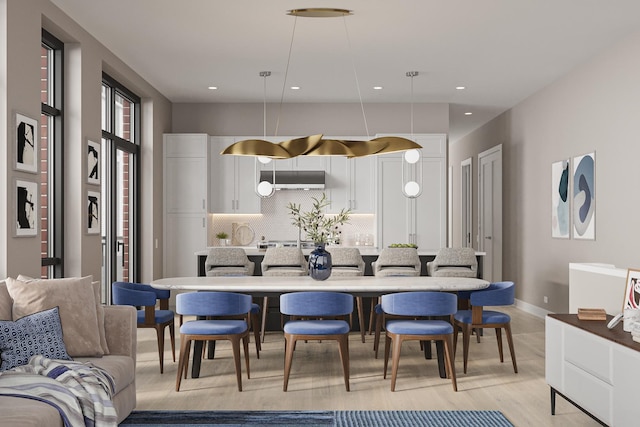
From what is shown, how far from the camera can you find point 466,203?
1286cm

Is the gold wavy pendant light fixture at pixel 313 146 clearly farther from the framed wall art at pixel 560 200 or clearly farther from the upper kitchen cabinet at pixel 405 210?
the upper kitchen cabinet at pixel 405 210

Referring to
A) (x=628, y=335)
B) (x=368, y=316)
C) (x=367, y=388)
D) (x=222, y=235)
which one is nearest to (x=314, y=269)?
(x=367, y=388)

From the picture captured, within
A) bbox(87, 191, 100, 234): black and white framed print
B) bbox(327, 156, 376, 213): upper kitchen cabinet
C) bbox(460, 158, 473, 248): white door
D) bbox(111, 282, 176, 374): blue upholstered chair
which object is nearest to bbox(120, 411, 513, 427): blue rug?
bbox(111, 282, 176, 374): blue upholstered chair

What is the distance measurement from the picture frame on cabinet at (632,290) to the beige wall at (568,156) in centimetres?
220

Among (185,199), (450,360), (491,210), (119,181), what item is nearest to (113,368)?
(450,360)

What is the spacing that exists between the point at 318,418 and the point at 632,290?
209 cm

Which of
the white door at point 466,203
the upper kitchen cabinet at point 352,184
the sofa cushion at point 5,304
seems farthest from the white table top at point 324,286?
the white door at point 466,203

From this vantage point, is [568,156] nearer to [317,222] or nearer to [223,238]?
[317,222]

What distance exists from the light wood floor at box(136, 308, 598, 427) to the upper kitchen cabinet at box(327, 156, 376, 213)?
11.0ft

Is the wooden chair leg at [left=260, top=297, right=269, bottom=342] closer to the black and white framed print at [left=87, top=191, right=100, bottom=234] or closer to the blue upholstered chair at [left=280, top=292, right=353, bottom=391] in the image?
the black and white framed print at [left=87, top=191, right=100, bottom=234]

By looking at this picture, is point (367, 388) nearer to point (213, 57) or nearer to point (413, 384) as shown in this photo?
point (413, 384)

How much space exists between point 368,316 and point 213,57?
3.35 metres

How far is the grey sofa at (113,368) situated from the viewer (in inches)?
118

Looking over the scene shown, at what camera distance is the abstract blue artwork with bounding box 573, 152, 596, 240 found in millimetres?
7039
